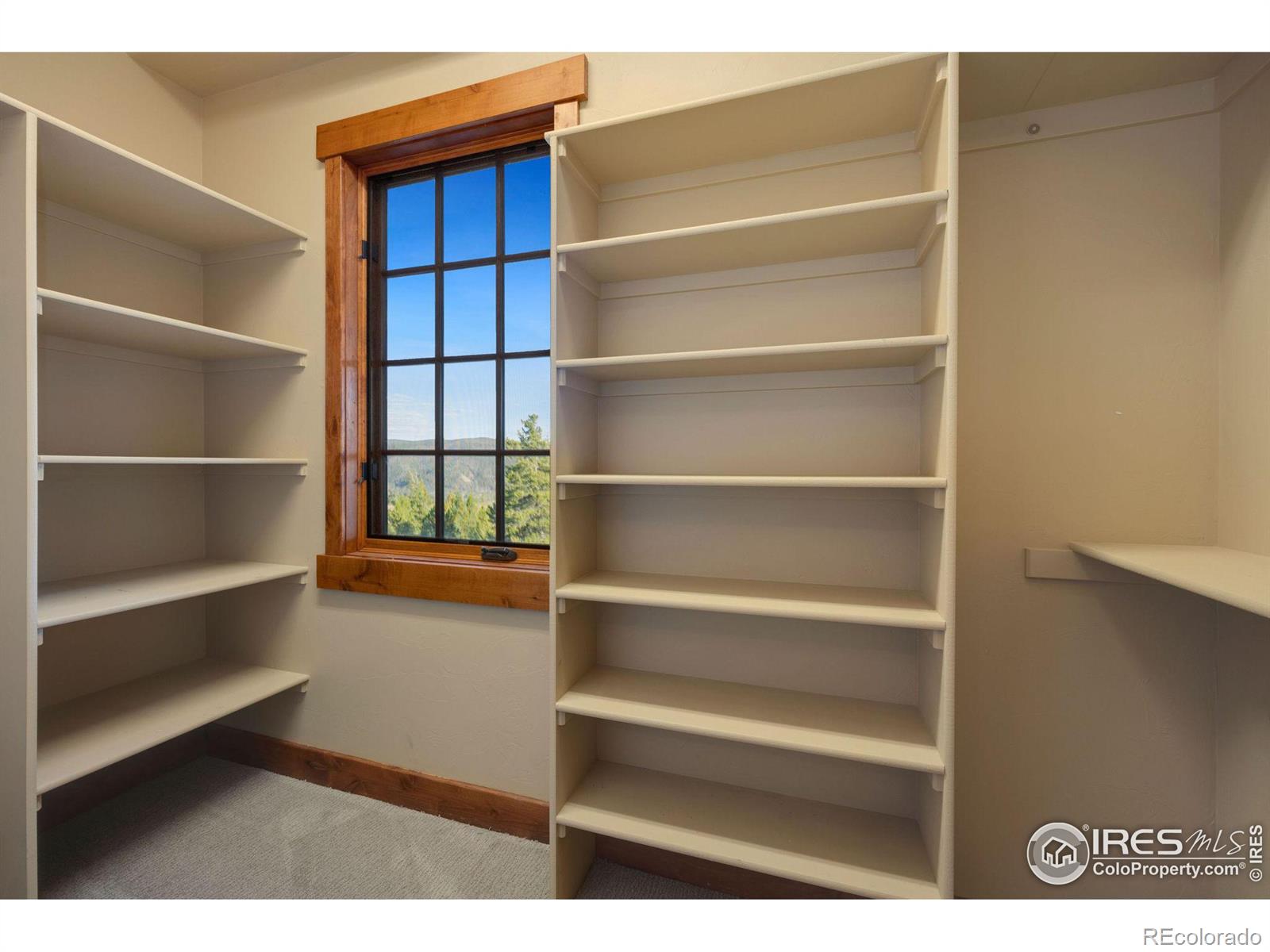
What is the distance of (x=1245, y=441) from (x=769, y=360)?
3.61 feet

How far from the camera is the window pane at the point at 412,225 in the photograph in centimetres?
203

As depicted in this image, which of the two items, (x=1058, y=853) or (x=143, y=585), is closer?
(x=1058, y=853)

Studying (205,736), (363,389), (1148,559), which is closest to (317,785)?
(205,736)

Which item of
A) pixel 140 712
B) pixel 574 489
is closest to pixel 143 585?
pixel 140 712

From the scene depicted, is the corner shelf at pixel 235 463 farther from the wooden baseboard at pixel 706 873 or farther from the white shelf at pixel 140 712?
the wooden baseboard at pixel 706 873

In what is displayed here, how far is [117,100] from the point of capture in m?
1.97

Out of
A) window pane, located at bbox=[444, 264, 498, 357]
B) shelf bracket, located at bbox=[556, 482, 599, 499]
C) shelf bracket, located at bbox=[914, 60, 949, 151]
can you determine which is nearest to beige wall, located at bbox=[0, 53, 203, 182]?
window pane, located at bbox=[444, 264, 498, 357]

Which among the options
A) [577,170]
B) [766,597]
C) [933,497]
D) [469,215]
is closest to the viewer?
[933,497]

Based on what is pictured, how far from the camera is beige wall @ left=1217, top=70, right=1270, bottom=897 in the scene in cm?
119

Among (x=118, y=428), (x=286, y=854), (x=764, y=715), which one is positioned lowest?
(x=286, y=854)

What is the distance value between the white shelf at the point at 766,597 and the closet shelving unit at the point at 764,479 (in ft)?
0.04

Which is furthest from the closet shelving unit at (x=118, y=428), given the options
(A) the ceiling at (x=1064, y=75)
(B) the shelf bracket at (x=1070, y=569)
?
(B) the shelf bracket at (x=1070, y=569)

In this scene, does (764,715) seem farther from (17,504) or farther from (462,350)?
(17,504)
